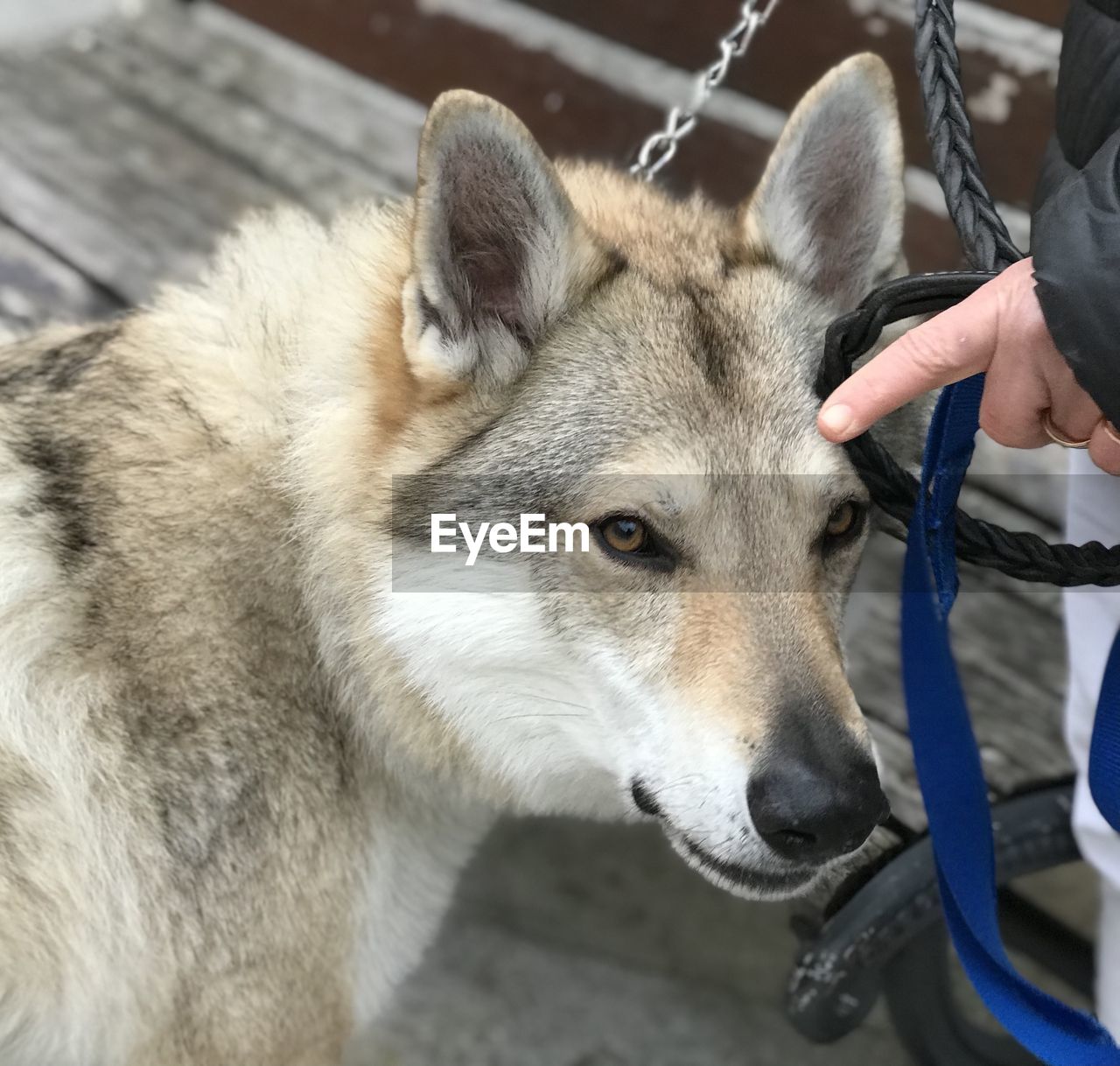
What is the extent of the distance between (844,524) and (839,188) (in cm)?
65

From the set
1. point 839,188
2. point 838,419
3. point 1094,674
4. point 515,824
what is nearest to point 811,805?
point 838,419

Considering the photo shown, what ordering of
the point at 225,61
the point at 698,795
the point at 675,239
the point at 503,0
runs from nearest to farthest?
the point at 698,795, the point at 675,239, the point at 503,0, the point at 225,61

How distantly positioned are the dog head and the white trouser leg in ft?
1.90

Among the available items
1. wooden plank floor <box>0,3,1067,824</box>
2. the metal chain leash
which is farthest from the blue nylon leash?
wooden plank floor <box>0,3,1067,824</box>

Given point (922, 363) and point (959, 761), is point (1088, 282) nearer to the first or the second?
point (922, 363)

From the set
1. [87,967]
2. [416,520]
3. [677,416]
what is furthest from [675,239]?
[87,967]

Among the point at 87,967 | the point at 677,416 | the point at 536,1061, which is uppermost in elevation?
the point at 677,416

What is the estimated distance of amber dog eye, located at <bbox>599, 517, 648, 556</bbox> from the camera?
1.91m

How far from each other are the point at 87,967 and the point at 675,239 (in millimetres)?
1776

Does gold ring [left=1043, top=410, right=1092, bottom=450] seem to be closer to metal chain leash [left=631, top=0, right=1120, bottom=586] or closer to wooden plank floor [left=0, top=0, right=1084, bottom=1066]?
metal chain leash [left=631, top=0, right=1120, bottom=586]

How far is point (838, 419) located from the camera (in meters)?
1.63

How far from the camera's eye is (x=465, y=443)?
6.46 feet

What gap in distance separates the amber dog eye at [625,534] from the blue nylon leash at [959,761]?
0.46m

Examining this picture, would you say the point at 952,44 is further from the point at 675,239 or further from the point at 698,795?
the point at 698,795
